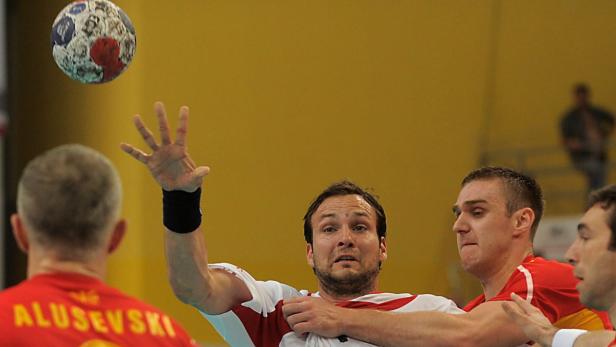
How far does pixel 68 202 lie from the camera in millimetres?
3699

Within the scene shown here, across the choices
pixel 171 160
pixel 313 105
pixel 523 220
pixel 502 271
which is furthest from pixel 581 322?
pixel 313 105

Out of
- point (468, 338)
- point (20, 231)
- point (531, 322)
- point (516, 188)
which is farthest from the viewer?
point (516, 188)

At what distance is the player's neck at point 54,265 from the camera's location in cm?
371

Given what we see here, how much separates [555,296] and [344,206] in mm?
1152

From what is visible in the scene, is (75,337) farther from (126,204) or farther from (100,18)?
(126,204)

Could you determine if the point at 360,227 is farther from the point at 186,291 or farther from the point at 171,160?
the point at 171,160

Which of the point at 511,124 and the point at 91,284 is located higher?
the point at 511,124

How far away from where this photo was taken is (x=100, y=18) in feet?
20.5

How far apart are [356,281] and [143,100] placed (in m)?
10.1

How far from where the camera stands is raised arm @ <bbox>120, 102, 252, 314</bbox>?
5.02 meters

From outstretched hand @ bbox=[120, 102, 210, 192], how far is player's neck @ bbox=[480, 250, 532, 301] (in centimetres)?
173

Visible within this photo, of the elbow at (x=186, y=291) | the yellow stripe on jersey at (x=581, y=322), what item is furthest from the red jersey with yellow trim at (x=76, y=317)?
the yellow stripe on jersey at (x=581, y=322)

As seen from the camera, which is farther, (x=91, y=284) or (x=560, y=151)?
(x=560, y=151)

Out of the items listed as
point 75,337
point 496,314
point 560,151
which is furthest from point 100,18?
point 560,151
